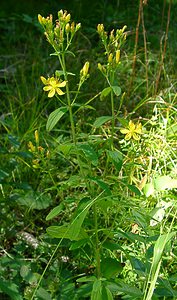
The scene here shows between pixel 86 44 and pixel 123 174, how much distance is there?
1319 mm

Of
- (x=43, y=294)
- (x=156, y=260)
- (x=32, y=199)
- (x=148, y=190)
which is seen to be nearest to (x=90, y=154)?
(x=156, y=260)

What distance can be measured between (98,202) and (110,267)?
0.20 metres

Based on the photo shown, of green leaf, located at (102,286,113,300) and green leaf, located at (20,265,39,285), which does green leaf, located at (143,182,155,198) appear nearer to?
green leaf, located at (20,265,39,285)

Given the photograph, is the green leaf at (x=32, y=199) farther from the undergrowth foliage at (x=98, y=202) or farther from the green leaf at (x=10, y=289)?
the green leaf at (x=10, y=289)

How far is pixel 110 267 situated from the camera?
2.00 meters

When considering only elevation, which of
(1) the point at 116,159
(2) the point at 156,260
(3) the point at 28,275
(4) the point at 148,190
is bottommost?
(3) the point at 28,275

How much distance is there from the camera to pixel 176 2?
12.9 feet

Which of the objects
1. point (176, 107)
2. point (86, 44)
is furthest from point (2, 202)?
point (86, 44)

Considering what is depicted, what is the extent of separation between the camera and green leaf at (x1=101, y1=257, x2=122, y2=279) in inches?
78.3

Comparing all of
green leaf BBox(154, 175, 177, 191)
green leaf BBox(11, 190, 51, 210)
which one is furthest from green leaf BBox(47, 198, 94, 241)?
green leaf BBox(11, 190, 51, 210)

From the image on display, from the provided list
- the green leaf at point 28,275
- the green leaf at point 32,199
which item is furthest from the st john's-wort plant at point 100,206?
the green leaf at point 32,199

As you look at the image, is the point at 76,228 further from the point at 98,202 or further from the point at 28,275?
the point at 28,275

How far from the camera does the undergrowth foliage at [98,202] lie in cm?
190

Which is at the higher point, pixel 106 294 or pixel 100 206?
pixel 100 206
